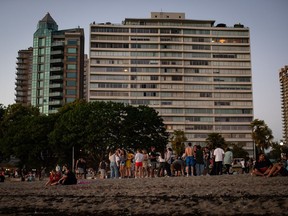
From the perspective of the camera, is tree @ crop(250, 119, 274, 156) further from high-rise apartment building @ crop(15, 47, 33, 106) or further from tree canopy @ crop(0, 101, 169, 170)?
high-rise apartment building @ crop(15, 47, 33, 106)

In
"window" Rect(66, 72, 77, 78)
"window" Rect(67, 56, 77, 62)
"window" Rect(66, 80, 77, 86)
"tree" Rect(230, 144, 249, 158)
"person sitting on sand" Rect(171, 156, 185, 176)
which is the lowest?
"person sitting on sand" Rect(171, 156, 185, 176)

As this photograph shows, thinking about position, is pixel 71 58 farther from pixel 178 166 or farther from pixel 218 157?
pixel 218 157

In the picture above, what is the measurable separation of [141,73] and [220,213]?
9389cm

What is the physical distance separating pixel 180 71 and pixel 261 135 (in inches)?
1398

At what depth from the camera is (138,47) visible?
335 ft

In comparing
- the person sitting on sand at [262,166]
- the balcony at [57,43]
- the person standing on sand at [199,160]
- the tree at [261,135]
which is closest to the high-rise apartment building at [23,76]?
the balcony at [57,43]

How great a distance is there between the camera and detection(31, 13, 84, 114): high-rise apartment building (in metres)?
105

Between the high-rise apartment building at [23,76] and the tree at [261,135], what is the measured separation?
86631 mm

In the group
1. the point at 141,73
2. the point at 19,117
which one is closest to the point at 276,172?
the point at 19,117

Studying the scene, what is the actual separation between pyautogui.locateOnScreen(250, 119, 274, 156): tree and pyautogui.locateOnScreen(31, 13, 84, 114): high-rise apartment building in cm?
5099

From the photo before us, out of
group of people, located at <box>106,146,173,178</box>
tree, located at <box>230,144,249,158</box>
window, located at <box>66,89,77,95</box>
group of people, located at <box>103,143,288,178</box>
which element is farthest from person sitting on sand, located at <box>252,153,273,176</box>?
window, located at <box>66,89,77,95</box>

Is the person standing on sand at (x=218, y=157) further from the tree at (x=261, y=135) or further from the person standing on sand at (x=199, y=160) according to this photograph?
the tree at (x=261, y=135)

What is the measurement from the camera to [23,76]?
454 ft

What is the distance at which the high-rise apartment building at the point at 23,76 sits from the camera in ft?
443
